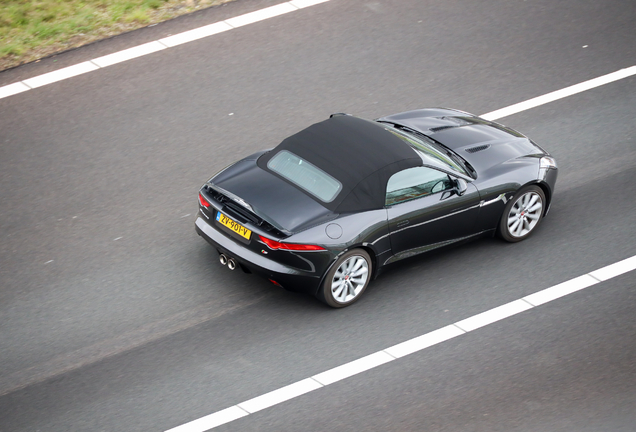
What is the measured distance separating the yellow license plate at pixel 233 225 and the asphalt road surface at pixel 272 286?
0.76 m

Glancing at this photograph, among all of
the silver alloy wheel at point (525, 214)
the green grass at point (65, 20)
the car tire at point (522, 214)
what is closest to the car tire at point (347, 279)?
the car tire at point (522, 214)

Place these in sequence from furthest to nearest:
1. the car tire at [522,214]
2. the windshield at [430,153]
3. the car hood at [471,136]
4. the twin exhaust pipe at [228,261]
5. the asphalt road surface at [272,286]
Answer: the car hood at [471,136] → the car tire at [522,214] → the windshield at [430,153] → the twin exhaust pipe at [228,261] → the asphalt road surface at [272,286]

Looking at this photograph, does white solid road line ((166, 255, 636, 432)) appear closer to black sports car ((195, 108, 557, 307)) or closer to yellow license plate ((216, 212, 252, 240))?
black sports car ((195, 108, 557, 307))

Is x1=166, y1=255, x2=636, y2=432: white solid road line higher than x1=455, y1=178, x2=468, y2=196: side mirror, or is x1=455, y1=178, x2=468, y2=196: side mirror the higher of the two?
x1=455, y1=178, x2=468, y2=196: side mirror

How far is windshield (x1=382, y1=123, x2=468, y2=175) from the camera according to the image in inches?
354

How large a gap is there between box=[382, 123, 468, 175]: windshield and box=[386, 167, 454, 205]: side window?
0.12 m

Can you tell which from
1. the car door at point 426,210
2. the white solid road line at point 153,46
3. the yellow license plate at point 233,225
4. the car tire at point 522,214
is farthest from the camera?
the white solid road line at point 153,46

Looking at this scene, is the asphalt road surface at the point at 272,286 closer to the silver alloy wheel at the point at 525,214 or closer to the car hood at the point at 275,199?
the silver alloy wheel at the point at 525,214

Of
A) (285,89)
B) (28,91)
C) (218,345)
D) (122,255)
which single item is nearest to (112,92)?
(28,91)

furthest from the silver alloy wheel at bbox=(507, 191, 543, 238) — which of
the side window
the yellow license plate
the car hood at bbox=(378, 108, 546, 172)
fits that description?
the yellow license plate

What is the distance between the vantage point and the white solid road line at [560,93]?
463 inches

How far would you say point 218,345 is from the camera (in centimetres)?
816

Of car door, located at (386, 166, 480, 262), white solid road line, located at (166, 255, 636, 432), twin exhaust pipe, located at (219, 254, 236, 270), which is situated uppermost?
car door, located at (386, 166, 480, 262)

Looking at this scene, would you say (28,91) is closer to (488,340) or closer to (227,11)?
(227,11)
